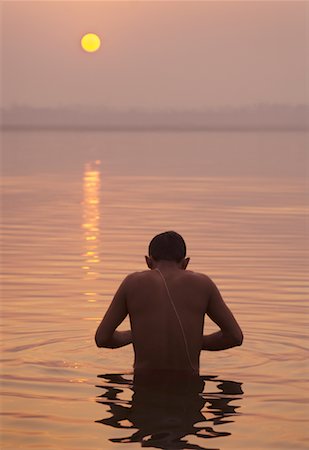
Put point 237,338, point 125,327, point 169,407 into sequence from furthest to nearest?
point 125,327 → point 237,338 → point 169,407

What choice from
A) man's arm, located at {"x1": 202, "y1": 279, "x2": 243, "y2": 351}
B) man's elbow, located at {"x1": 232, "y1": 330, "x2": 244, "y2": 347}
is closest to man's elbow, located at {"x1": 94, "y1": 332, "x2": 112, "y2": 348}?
man's arm, located at {"x1": 202, "y1": 279, "x2": 243, "y2": 351}

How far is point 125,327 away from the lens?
14.0 metres

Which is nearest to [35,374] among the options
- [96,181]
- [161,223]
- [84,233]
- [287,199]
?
[84,233]

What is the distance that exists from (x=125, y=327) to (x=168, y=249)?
175 inches

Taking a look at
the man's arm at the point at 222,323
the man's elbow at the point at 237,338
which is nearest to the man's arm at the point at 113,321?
the man's arm at the point at 222,323

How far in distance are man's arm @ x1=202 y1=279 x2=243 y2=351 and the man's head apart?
330 millimetres

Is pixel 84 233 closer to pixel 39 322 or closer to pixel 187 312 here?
pixel 39 322

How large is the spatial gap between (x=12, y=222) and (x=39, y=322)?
15513 mm

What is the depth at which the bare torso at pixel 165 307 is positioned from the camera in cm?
977

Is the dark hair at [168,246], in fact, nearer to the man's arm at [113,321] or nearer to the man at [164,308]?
the man at [164,308]

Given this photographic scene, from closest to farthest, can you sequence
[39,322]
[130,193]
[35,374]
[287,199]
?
[35,374] → [39,322] → [287,199] → [130,193]

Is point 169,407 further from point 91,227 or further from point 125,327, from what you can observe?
point 91,227

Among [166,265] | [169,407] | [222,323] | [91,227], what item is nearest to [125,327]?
[222,323]

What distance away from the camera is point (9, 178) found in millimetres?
53500
